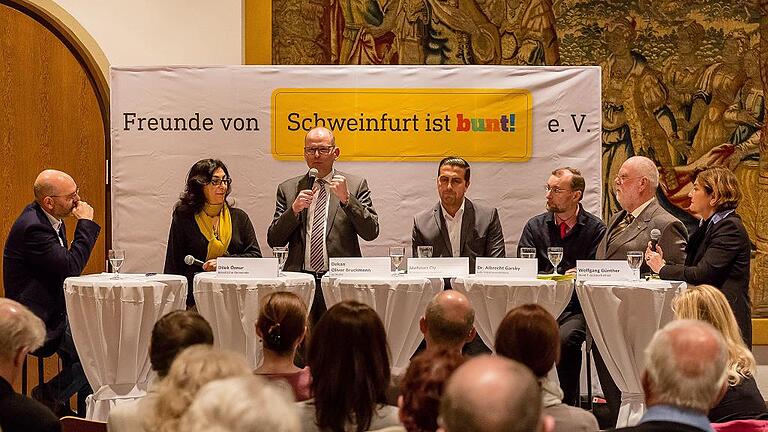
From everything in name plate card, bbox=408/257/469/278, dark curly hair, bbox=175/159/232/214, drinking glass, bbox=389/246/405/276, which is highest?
dark curly hair, bbox=175/159/232/214

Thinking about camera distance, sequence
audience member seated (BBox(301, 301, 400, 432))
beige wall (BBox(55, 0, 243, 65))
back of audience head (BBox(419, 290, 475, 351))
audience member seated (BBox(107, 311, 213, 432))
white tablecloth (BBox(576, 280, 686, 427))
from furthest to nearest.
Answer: beige wall (BBox(55, 0, 243, 65))
white tablecloth (BBox(576, 280, 686, 427))
back of audience head (BBox(419, 290, 475, 351))
audience member seated (BBox(107, 311, 213, 432))
audience member seated (BBox(301, 301, 400, 432))

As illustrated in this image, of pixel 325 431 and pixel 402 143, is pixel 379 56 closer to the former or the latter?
pixel 402 143

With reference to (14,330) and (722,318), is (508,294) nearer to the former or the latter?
(722,318)

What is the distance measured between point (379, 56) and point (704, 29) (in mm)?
2601

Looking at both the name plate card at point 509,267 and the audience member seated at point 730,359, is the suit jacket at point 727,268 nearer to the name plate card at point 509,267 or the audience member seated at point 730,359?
the name plate card at point 509,267

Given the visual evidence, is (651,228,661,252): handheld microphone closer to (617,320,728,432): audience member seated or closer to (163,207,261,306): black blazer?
Result: (163,207,261,306): black blazer

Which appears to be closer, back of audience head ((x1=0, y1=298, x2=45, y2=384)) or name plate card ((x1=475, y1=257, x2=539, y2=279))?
back of audience head ((x1=0, y1=298, x2=45, y2=384))

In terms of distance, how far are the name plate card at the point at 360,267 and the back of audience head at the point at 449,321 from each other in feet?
6.19

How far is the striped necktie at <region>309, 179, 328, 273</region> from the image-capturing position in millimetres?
6352

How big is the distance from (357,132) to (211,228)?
1.50m

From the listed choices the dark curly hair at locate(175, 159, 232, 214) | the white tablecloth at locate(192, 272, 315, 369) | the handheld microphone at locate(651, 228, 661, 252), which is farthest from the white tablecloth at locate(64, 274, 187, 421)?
the handheld microphone at locate(651, 228, 661, 252)

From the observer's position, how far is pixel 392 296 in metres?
5.55

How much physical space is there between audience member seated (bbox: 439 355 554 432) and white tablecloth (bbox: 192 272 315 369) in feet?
11.9


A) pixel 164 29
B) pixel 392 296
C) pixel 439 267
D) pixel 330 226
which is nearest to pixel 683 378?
pixel 392 296
